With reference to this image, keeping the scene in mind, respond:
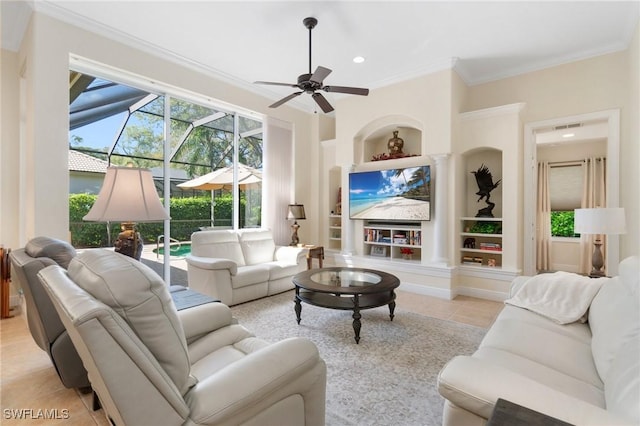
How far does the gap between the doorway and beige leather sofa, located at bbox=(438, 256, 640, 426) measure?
241 cm

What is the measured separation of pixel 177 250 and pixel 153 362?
12.5 ft

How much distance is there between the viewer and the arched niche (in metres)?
4.99

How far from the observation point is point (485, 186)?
177 inches

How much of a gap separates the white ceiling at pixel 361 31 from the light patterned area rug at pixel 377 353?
330 centimetres

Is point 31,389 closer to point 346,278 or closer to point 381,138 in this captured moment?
point 346,278

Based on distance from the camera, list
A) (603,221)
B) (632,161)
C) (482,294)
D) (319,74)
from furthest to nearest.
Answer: (482,294) → (632,161) → (319,74) → (603,221)

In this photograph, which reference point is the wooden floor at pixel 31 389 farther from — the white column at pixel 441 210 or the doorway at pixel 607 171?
the doorway at pixel 607 171

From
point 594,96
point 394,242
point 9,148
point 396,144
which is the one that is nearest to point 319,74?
point 396,144

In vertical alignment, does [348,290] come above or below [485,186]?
below

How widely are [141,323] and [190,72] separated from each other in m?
Answer: 4.34

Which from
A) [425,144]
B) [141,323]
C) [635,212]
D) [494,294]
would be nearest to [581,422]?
[141,323]

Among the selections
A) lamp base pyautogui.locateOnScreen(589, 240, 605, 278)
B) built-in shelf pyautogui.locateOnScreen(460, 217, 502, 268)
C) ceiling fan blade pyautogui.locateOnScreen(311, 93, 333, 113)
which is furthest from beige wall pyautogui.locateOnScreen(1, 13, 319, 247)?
lamp base pyautogui.locateOnScreen(589, 240, 605, 278)

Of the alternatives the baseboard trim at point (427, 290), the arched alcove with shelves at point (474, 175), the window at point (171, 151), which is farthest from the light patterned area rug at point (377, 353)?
the arched alcove with shelves at point (474, 175)

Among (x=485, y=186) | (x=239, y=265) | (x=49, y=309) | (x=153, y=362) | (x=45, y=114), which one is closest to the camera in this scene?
(x=153, y=362)
